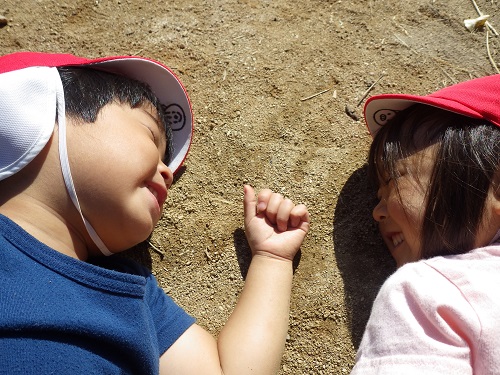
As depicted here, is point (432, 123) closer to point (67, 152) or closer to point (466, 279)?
point (466, 279)

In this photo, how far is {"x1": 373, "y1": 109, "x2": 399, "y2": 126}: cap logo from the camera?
1.76 m

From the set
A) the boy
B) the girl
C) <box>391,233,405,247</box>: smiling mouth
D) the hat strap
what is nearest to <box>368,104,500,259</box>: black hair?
the girl

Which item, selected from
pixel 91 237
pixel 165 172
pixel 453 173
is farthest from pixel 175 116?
pixel 453 173

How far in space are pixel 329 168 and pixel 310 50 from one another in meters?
0.47

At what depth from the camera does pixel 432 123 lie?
1653mm

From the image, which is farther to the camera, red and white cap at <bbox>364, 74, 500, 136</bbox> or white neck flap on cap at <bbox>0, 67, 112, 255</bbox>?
red and white cap at <bbox>364, 74, 500, 136</bbox>

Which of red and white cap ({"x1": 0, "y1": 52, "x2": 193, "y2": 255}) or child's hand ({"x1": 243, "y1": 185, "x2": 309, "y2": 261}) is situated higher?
red and white cap ({"x1": 0, "y1": 52, "x2": 193, "y2": 255})

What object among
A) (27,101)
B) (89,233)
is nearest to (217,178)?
(89,233)

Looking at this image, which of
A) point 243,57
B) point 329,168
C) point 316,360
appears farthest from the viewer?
point 243,57

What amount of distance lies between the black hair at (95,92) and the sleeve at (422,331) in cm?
87

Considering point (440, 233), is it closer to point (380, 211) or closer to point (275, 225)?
point (380, 211)

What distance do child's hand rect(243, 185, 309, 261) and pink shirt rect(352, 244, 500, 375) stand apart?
1.17 ft

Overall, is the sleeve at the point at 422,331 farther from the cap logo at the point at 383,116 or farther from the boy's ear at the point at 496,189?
the cap logo at the point at 383,116

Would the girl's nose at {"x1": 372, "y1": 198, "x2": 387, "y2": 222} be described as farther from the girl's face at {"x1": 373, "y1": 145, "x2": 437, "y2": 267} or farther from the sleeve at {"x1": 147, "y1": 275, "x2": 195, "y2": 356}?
the sleeve at {"x1": 147, "y1": 275, "x2": 195, "y2": 356}
